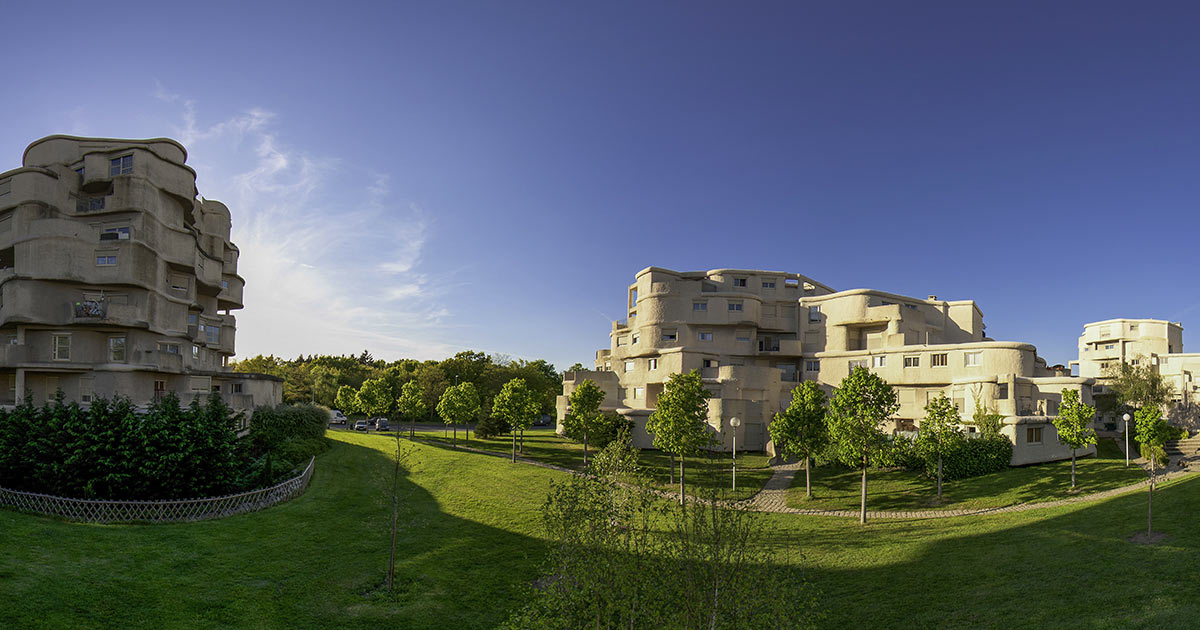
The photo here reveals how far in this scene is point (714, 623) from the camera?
29.8 feet

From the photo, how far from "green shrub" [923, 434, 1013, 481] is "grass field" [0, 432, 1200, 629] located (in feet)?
27.2

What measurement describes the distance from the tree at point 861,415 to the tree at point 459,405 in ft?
114

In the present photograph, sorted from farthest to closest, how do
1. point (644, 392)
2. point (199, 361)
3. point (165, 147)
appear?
point (644, 392) < point (199, 361) < point (165, 147)

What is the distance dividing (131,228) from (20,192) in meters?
7.31

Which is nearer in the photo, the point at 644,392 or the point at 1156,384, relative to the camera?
the point at 1156,384

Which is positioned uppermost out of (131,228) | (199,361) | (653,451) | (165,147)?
(165,147)

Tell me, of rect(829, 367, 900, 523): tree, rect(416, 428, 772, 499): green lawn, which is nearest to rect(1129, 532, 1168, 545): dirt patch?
rect(829, 367, 900, 523): tree

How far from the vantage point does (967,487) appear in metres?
32.6

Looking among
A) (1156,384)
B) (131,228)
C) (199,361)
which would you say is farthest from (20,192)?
(1156,384)

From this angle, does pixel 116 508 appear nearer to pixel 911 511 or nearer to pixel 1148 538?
pixel 911 511

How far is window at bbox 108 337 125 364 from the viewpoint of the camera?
123 feet

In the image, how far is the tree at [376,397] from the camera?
203 ft

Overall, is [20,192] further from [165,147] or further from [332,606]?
[332,606]

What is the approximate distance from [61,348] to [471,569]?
34.6 meters
